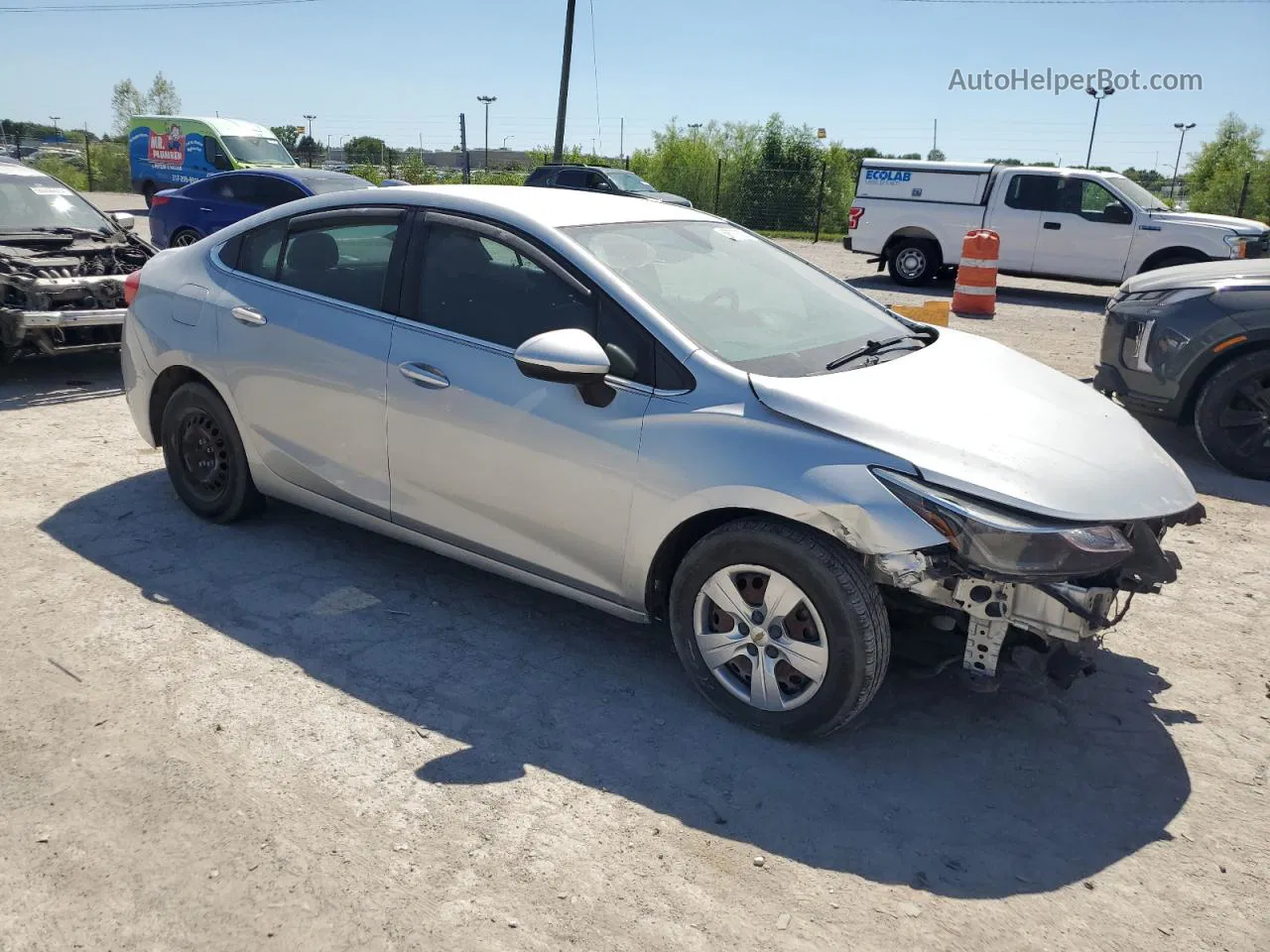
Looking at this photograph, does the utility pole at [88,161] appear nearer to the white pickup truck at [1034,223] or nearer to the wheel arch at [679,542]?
the white pickup truck at [1034,223]

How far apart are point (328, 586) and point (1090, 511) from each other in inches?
121

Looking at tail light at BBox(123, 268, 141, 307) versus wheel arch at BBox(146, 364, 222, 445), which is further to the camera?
tail light at BBox(123, 268, 141, 307)

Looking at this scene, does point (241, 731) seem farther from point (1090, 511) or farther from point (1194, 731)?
point (1194, 731)

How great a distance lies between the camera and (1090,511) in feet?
9.98

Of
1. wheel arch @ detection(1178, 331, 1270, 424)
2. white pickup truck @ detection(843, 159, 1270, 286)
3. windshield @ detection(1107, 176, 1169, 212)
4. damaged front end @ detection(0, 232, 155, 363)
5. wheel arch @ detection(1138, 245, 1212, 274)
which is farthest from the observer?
windshield @ detection(1107, 176, 1169, 212)

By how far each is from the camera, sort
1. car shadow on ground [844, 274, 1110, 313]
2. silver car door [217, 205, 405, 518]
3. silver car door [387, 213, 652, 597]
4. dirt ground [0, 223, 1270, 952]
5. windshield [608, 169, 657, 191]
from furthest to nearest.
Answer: windshield [608, 169, 657, 191]
car shadow on ground [844, 274, 1110, 313]
silver car door [217, 205, 405, 518]
silver car door [387, 213, 652, 597]
dirt ground [0, 223, 1270, 952]

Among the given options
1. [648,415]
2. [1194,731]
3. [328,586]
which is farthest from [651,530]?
[1194,731]

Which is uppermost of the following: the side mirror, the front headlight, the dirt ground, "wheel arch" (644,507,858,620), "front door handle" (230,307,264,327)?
the side mirror

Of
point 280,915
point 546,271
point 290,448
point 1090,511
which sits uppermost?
point 546,271

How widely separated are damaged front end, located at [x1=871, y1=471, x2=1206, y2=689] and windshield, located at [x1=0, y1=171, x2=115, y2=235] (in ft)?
27.1

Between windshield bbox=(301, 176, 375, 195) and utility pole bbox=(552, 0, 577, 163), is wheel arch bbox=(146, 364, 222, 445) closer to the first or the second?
windshield bbox=(301, 176, 375, 195)

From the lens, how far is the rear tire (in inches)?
659

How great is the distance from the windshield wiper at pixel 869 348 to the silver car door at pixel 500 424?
755 mm

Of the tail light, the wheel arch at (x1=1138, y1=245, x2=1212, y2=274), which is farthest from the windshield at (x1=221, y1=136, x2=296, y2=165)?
the tail light
